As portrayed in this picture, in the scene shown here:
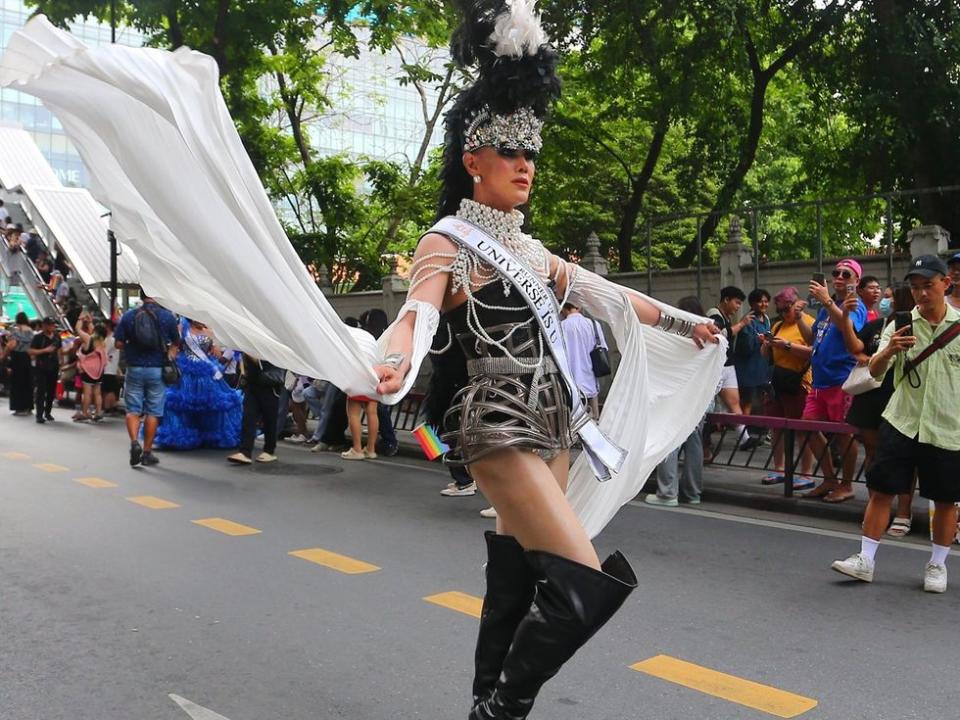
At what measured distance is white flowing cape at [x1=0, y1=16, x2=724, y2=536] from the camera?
2.58 metres

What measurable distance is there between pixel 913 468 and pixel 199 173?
440cm

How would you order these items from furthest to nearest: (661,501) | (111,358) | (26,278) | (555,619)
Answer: (26,278) → (111,358) → (661,501) → (555,619)

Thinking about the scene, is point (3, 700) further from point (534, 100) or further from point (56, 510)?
point (56, 510)

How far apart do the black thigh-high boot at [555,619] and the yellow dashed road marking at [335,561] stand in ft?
10.1

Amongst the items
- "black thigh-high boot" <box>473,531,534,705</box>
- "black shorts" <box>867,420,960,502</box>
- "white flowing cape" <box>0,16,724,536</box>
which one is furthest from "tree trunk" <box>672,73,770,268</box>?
"white flowing cape" <box>0,16,724,536</box>

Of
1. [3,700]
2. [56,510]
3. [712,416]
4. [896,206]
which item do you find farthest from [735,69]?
[3,700]

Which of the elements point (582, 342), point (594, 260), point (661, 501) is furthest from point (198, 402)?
point (594, 260)

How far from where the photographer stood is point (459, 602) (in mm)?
4992

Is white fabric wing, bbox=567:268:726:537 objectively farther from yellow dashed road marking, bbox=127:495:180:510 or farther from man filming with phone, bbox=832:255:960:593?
yellow dashed road marking, bbox=127:495:180:510

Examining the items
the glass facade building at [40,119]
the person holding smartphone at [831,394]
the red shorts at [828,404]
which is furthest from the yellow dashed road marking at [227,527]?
the glass facade building at [40,119]

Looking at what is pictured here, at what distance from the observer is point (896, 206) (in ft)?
46.2

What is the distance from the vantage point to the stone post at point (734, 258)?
46.8 feet

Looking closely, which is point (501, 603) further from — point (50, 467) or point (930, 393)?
point (50, 467)

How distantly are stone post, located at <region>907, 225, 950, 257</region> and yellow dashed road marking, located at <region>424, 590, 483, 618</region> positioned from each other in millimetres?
9089
